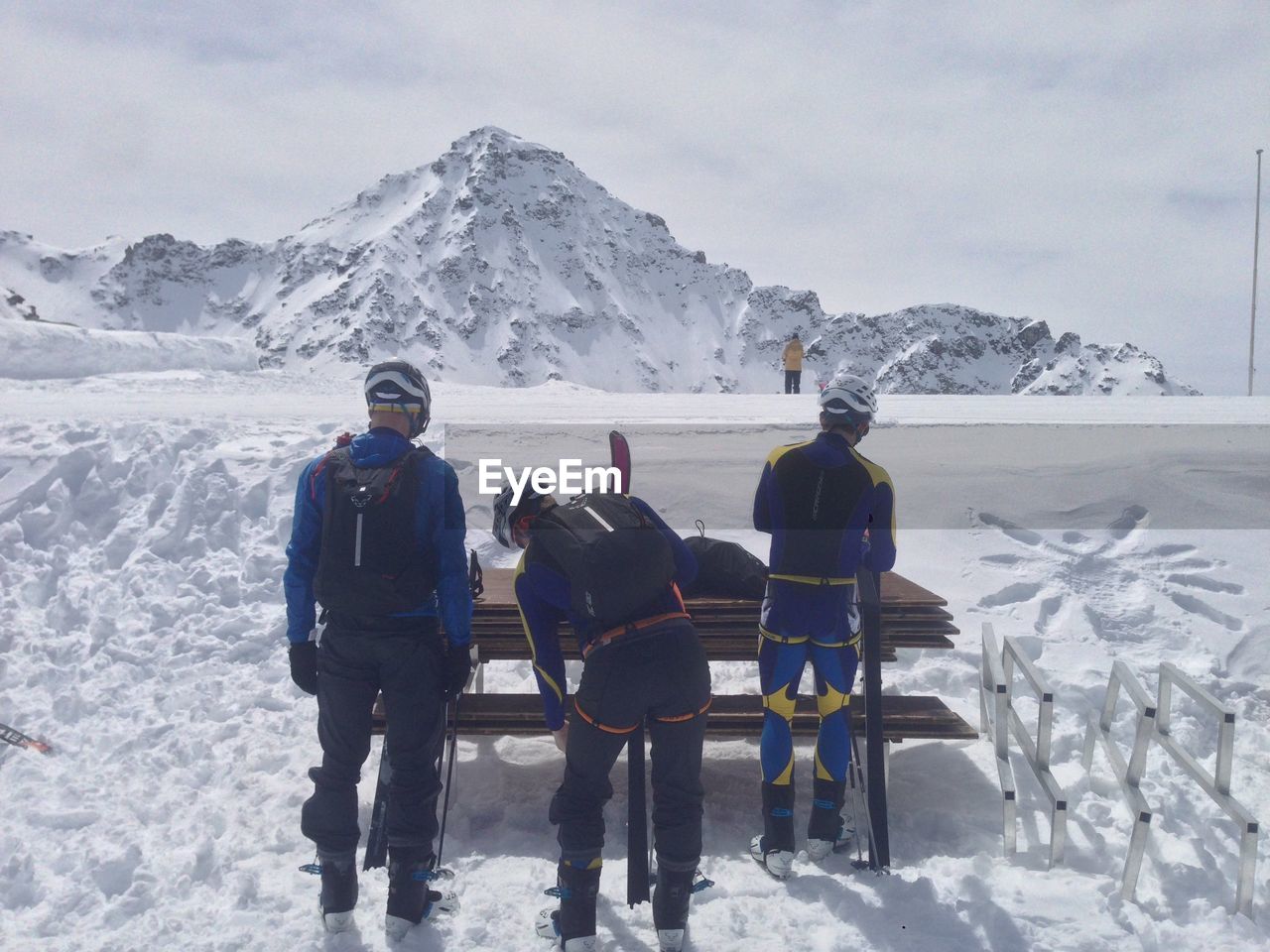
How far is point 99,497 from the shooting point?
7.62 m

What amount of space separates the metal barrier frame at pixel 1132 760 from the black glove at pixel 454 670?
10.2 feet

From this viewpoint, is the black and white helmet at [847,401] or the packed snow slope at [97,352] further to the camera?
the packed snow slope at [97,352]

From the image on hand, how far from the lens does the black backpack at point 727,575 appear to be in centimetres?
543

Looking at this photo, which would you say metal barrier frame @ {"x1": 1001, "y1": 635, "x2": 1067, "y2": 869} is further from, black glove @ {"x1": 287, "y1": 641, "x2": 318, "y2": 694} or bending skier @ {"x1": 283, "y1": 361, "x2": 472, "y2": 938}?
black glove @ {"x1": 287, "y1": 641, "x2": 318, "y2": 694}

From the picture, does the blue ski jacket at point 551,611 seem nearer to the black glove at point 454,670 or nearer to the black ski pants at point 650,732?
the black ski pants at point 650,732

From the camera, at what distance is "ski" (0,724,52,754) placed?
205 inches

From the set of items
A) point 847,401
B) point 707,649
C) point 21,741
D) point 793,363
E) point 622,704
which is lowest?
point 21,741

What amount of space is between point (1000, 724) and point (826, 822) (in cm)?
114

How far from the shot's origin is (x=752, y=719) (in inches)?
200

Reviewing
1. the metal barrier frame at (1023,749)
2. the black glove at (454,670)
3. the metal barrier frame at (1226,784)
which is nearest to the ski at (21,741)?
the black glove at (454,670)

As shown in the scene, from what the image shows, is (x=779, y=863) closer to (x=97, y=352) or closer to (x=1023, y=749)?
(x=1023, y=749)

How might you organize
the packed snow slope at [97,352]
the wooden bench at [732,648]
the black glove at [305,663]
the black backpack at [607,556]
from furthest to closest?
1. the packed snow slope at [97,352]
2. the wooden bench at [732,648]
3. the black glove at [305,663]
4. the black backpack at [607,556]

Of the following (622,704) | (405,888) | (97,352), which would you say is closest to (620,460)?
(622,704)

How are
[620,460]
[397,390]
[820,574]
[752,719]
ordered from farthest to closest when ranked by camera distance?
[752,719] → [820,574] → [620,460] → [397,390]
